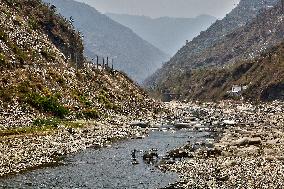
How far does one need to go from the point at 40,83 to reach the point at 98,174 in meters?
70.1

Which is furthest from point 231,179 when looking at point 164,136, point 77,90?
point 77,90

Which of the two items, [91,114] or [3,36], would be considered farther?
[3,36]

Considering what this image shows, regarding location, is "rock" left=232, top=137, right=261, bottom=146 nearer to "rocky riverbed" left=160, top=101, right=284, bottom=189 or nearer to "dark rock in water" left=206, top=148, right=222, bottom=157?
"rocky riverbed" left=160, top=101, right=284, bottom=189

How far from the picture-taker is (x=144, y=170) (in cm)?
6212

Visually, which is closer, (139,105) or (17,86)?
(17,86)

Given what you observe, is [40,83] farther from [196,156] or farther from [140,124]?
[196,156]

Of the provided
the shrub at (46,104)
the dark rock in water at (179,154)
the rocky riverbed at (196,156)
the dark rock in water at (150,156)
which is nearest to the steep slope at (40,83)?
the shrub at (46,104)

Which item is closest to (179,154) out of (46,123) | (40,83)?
(46,123)

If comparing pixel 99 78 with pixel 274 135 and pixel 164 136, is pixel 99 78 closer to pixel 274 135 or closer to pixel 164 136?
pixel 164 136

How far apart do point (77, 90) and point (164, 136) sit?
44.7 m

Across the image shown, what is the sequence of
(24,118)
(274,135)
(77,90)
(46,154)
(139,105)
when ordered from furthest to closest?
(139,105), (77,90), (24,118), (274,135), (46,154)

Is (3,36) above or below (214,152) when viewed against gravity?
above

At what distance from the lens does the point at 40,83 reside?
12469 cm

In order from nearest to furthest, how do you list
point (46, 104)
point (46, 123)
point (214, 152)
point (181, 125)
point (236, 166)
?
point (236, 166)
point (214, 152)
point (46, 123)
point (46, 104)
point (181, 125)
